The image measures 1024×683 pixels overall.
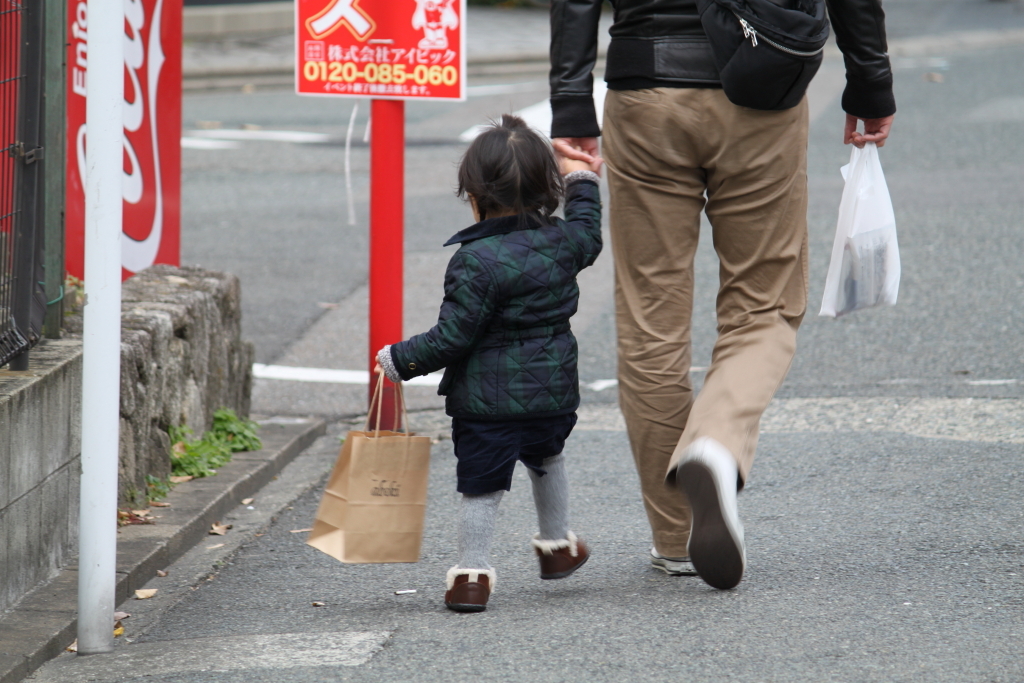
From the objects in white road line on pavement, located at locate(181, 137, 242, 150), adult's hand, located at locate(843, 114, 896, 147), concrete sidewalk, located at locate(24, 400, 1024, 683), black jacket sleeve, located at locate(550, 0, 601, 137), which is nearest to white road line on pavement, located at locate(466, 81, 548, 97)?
white road line on pavement, located at locate(181, 137, 242, 150)

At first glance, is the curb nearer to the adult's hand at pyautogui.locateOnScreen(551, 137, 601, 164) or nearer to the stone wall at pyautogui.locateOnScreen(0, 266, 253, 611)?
the stone wall at pyautogui.locateOnScreen(0, 266, 253, 611)

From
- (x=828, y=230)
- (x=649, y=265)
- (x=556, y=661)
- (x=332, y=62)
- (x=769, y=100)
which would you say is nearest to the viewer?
(x=556, y=661)

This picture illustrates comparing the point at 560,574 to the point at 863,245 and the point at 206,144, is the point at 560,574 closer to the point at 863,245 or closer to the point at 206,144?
the point at 863,245

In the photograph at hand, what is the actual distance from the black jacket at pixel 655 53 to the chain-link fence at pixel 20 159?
58.4 inches

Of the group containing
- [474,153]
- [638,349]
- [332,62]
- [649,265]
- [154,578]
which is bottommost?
[154,578]

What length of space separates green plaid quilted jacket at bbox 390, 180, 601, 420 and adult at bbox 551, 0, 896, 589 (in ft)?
0.68

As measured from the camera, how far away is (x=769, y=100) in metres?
3.06

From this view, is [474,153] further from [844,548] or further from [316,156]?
[316,156]

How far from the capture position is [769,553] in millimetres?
3584

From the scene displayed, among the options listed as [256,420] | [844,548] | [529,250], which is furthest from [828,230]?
[529,250]

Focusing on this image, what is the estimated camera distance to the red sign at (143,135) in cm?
481

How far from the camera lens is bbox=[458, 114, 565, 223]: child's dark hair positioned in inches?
124

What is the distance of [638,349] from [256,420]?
263 cm

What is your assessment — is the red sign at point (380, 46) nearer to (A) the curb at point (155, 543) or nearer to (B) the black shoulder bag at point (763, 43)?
(A) the curb at point (155, 543)
